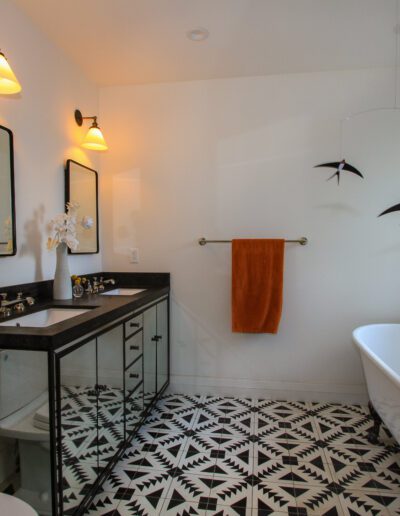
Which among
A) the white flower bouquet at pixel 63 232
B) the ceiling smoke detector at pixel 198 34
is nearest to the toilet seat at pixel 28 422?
the white flower bouquet at pixel 63 232

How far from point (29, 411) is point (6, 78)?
4.48 feet

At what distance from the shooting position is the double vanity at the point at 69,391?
1.26 meters

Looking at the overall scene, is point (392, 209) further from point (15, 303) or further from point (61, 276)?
point (15, 303)

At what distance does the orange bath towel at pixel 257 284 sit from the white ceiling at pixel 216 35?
50.4 inches

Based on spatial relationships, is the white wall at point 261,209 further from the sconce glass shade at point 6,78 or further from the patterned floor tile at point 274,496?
the sconce glass shade at point 6,78

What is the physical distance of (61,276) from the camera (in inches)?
82.7

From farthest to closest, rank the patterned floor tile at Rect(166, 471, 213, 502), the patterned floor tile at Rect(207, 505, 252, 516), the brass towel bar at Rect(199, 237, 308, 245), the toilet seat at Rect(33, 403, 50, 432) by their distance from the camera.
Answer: the brass towel bar at Rect(199, 237, 308, 245) → the patterned floor tile at Rect(166, 471, 213, 502) → the patterned floor tile at Rect(207, 505, 252, 516) → the toilet seat at Rect(33, 403, 50, 432)

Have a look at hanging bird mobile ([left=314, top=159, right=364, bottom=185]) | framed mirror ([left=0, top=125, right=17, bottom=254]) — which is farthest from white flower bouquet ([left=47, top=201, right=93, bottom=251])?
hanging bird mobile ([left=314, top=159, right=364, bottom=185])

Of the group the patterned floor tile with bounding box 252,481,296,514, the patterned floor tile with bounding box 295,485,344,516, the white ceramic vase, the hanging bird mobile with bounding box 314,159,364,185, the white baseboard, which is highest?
the hanging bird mobile with bounding box 314,159,364,185

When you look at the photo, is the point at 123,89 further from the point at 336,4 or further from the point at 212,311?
the point at 212,311

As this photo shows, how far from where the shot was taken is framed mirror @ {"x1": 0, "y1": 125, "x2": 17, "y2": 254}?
1805mm

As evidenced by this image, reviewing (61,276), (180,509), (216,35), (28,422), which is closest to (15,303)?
(61,276)

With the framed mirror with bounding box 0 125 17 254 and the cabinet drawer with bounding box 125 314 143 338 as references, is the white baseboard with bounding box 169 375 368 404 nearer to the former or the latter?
the cabinet drawer with bounding box 125 314 143 338

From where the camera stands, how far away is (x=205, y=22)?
6.76 feet
